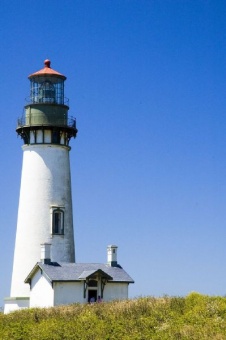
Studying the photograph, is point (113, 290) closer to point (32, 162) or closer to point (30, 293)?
point (30, 293)

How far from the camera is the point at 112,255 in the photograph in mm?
38875


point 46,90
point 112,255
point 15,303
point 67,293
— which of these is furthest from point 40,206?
point 46,90

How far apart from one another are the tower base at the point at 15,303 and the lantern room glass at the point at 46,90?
31.6 feet

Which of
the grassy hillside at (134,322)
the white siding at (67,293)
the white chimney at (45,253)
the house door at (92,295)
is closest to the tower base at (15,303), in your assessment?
the white chimney at (45,253)

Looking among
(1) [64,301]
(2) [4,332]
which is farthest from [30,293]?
(2) [4,332]

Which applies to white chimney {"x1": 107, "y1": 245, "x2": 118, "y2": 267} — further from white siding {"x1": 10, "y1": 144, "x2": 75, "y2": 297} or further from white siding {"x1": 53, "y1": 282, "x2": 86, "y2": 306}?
white siding {"x1": 53, "y1": 282, "x2": 86, "y2": 306}

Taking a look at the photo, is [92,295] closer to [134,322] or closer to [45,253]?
[45,253]

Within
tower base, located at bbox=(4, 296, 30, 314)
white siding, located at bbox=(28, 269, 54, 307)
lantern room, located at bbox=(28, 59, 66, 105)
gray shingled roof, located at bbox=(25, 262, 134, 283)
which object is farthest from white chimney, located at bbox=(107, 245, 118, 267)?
lantern room, located at bbox=(28, 59, 66, 105)

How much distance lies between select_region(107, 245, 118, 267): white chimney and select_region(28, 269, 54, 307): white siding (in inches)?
143

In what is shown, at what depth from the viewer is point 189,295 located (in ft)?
91.2

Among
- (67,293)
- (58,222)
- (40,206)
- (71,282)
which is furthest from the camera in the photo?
(58,222)

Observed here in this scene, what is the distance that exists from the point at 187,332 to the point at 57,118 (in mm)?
18597

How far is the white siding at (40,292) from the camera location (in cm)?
3650

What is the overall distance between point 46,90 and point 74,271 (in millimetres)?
9324
